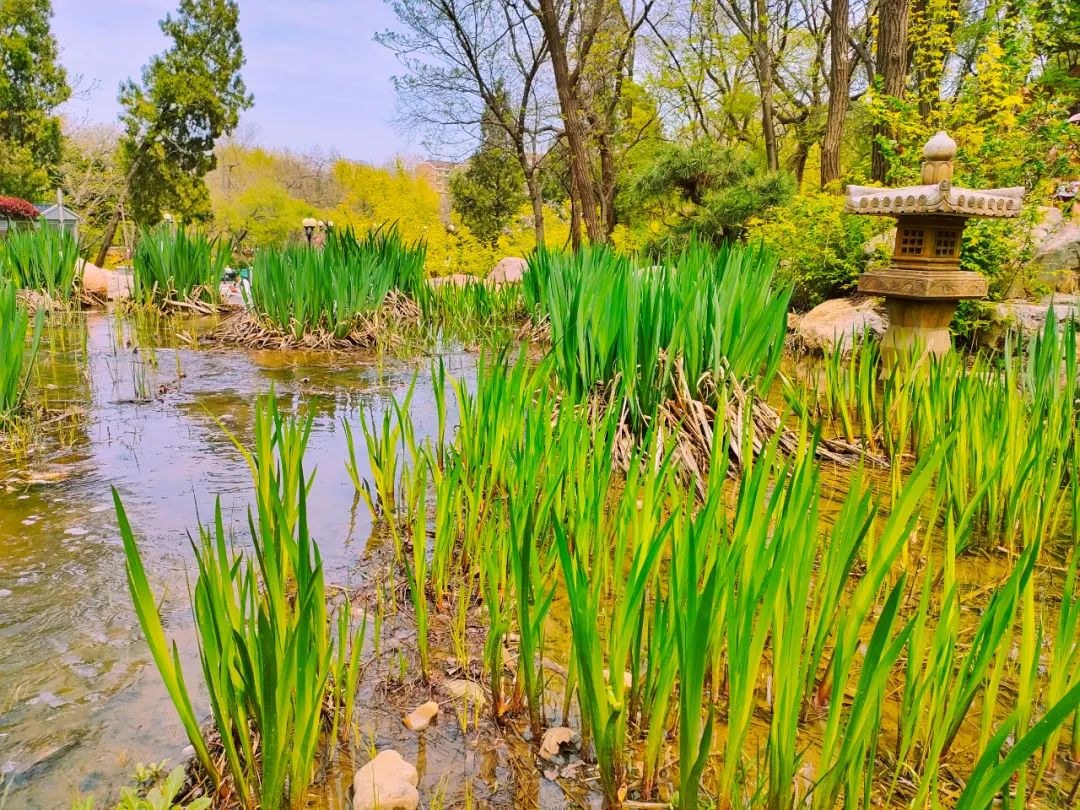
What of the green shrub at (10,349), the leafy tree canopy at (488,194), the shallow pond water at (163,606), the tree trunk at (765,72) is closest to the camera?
the shallow pond water at (163,606)

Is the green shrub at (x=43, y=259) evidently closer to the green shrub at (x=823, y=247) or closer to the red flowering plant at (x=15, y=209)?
the green shrub at (x=823, y=247)

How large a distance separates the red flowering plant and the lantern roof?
21892mm

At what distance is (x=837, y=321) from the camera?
652 centimetres

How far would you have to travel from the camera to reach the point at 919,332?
5.07m

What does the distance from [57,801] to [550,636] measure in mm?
981

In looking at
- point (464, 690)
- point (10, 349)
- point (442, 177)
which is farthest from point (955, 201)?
point (442, 177)

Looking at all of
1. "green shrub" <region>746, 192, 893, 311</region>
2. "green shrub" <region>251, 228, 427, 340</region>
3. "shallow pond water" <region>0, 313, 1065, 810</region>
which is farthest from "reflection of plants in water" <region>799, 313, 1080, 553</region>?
"green shrub" <region>746, 192, 893, 311</region>

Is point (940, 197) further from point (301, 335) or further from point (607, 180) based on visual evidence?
point (607, 180)

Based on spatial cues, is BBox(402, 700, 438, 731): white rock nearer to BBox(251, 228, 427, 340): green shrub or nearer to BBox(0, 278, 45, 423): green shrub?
BBox(0, 278, 45, 423): green shrub

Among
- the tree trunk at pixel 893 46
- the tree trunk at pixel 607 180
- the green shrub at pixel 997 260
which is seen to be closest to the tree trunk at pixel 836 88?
the tree trunk at pixel 893 46

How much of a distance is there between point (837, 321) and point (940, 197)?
2.02 meters

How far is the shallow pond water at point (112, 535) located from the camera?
1.29 meters

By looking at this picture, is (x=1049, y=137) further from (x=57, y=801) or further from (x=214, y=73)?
(x=214, y=73)

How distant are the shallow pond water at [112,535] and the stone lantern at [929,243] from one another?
10.4 ft
